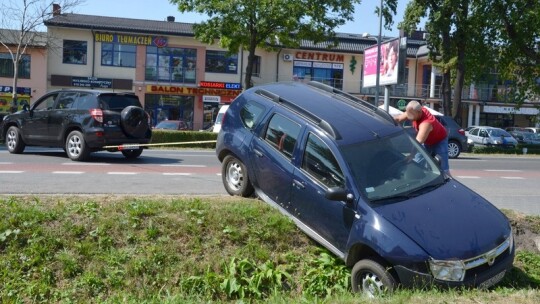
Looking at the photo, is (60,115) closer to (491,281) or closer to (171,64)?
(491,281)

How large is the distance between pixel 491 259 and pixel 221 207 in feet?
10.8

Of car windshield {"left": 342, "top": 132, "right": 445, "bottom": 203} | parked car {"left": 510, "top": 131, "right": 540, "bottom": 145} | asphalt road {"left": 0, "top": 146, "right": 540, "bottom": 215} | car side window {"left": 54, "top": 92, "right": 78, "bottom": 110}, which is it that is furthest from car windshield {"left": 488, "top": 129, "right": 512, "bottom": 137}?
car windshield {"left": 342, "top": 132, "right": 445, "bottom": 203}

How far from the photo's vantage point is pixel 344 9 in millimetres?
29562

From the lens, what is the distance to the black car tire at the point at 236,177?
8.05 metres

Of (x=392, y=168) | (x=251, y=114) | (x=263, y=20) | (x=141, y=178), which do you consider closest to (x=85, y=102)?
(x=141, y=178)

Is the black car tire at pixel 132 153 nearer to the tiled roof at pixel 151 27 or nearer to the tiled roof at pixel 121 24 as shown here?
the tiled roof at pixel 151 27

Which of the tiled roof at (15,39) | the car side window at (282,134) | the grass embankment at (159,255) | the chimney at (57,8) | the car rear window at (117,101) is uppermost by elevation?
the chimney at (57,8)

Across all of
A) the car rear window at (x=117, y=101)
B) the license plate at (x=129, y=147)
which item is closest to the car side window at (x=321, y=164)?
the license plate at (x=129, y=147)

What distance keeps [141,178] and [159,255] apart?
5299 millimetres

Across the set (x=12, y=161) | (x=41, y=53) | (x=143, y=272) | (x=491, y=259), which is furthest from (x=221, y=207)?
(x=41, y=53)

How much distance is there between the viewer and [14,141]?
1588 cm

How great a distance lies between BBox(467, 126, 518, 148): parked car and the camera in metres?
33.2

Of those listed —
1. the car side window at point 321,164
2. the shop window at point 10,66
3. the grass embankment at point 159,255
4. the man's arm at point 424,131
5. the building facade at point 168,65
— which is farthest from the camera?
the building facade at point 168,65

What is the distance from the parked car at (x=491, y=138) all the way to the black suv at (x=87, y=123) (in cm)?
2459
